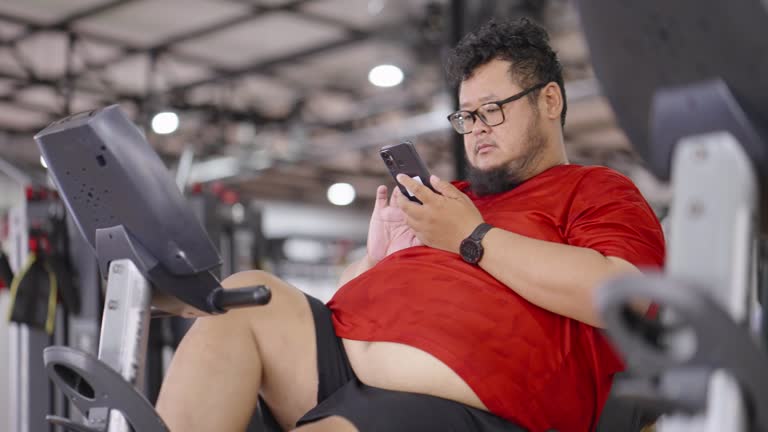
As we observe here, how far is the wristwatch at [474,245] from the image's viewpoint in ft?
4.80

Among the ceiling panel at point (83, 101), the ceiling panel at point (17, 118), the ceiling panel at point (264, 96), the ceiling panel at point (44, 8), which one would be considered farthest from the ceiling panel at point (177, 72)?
the ceiling panel at point (17, 118)

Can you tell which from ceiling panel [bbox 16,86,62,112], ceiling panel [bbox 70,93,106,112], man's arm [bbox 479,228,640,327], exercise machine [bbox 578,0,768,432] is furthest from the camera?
ceiling panel [bbox 70,93,106,112]

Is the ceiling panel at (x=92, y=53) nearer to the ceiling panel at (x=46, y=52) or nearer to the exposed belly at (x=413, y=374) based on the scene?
the ceiling panel at (x=46, y=52)

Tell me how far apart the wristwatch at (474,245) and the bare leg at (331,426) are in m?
0.32

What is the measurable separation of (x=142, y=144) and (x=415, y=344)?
0.52 metres

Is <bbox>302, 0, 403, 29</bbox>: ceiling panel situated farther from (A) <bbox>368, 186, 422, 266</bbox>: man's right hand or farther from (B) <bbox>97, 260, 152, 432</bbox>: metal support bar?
(B) <bbox>97, 260, 152, 432</bbox>: metal support bar

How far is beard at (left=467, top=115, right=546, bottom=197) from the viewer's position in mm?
1705

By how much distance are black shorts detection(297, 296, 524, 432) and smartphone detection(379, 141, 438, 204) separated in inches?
13.5

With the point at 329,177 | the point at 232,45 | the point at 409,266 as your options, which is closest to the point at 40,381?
the point at 409,266

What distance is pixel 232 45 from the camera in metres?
8.40

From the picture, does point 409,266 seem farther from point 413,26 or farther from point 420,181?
point 413,26

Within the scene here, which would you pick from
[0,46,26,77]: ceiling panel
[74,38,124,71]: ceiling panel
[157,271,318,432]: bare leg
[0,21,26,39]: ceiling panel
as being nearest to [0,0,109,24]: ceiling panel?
[0,21,26,39]: ceiling panel

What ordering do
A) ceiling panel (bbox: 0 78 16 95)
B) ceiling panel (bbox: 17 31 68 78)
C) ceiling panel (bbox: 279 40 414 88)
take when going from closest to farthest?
ceiling panel (bbox: 17 31 68 78), ceiling panel (bbox: 279 40 414 88), ceiling panel (bbox: 0 78 16 95)

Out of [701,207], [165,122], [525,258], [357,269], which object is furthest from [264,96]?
[701,207]
